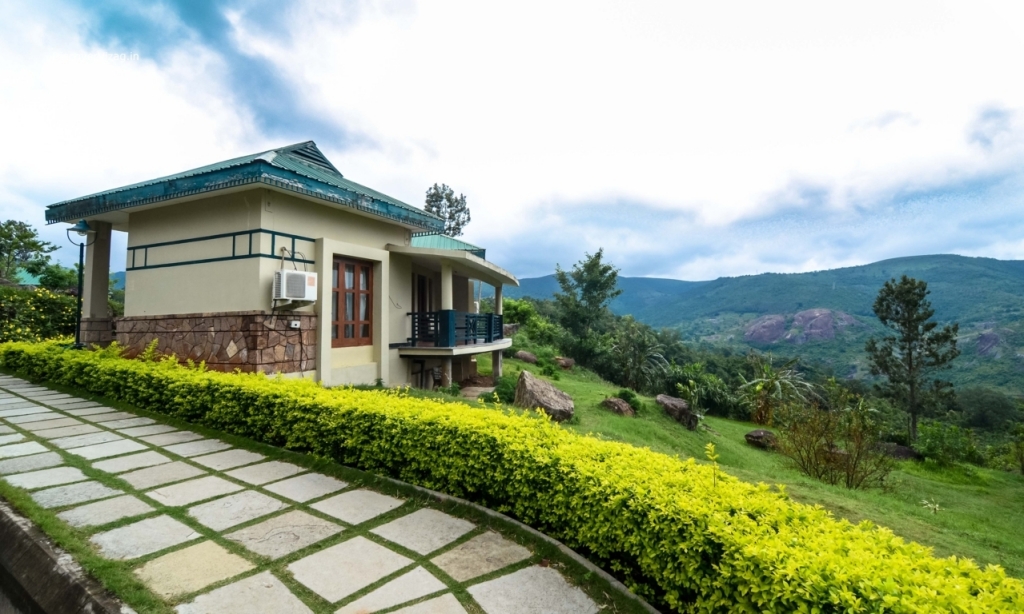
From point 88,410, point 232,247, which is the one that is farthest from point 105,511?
point 232,247

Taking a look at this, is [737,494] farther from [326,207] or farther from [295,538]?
[326,207]

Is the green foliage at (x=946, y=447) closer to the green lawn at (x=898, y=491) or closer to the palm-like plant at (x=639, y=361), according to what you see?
the green lawn at (x=898, y=491)

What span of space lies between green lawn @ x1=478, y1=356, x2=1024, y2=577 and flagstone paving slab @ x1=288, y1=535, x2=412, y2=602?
4.13 m

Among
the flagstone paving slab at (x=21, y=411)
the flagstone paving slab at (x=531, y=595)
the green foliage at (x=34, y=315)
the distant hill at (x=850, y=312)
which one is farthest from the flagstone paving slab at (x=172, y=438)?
the distant hill at (x=850, y=312)

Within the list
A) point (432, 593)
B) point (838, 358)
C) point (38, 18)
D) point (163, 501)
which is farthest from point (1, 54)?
point (838, 358)

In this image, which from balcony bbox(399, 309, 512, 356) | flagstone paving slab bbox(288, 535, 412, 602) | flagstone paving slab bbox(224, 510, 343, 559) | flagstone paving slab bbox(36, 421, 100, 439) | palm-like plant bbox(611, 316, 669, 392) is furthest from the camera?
palm-like plant bbox(611, 316, 669, 392)

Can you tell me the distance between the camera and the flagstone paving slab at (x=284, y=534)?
2.86 metres

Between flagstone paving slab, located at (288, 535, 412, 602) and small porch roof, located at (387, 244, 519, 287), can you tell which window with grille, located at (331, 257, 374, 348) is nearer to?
small porch roof, located at (387, 244, 519, 287)

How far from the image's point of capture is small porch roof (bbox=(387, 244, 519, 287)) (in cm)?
945

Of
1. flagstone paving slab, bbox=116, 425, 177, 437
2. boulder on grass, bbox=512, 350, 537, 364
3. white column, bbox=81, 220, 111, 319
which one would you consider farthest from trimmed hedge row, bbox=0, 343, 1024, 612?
boulder on grass, bbox=512, 350, 537, 364

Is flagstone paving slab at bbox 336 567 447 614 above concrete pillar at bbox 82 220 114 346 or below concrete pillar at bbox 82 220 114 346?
below

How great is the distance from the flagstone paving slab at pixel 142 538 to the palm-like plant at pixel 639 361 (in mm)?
17384

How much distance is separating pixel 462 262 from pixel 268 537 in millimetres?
8002

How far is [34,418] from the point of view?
18.9ft
